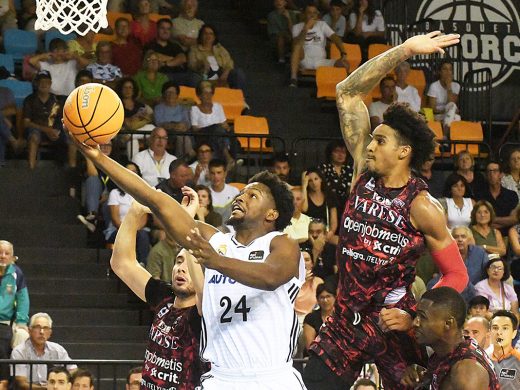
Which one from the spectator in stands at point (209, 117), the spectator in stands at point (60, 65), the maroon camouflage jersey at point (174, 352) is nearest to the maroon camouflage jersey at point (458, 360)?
the maroon camouflage jersey at point (174, 352)

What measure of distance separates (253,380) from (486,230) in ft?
25.0

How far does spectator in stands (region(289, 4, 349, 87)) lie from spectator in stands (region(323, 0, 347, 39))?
362mm

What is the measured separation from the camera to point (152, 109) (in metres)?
15.2

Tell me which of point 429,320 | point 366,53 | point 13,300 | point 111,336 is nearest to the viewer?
point 429,320

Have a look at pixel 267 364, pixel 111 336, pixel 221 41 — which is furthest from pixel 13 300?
pixel 221 41

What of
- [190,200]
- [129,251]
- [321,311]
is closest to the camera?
[190,200]

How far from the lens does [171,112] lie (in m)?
14.9

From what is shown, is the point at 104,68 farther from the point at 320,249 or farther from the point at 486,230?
the point at 486,230

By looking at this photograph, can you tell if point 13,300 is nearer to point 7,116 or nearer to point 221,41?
point 7,116

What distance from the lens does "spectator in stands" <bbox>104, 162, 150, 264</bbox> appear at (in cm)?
1293

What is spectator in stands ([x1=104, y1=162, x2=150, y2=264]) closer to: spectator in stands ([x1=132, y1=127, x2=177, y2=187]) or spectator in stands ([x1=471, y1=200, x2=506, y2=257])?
spectator in stands ([x1=132, y1=127, x2=177, y2=187])

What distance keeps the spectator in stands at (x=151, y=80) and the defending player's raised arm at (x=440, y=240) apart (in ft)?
28.3

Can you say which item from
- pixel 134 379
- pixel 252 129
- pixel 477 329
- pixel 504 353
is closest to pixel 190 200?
pixel 134 379

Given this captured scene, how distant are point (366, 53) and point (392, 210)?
11130 millimetres
